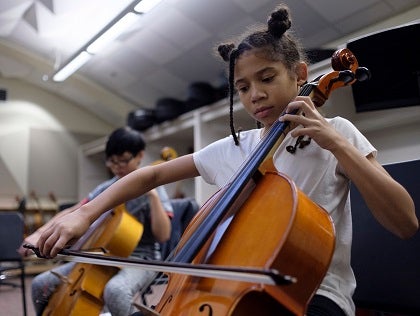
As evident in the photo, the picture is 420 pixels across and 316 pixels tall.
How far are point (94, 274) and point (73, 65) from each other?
3.37 m

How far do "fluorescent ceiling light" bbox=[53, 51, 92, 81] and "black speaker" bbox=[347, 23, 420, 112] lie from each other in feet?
9.40

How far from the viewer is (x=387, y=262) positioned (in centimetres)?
117

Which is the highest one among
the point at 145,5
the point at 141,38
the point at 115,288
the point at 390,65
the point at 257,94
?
the point at 141,38

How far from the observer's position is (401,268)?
115 centimetres

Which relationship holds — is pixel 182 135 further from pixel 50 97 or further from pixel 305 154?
pixel 305 154

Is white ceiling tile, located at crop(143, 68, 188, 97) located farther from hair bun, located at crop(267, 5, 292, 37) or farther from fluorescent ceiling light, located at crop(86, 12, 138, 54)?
hair bun, located at crop(267, 5, 292, 37)

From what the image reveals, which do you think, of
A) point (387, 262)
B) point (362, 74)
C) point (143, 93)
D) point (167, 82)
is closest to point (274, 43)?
point (362, 74)

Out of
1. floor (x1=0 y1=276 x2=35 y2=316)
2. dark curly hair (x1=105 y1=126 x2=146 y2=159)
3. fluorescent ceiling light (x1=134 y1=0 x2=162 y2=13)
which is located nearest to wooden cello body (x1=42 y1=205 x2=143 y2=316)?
dark curly hair (x1=105 y1=126 x2=146 y2=159)

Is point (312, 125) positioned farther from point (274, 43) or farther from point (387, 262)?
point (387, 262)

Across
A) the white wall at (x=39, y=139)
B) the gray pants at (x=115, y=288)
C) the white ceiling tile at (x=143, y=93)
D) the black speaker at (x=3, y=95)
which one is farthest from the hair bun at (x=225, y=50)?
the black speaker at (x=3, y=95)

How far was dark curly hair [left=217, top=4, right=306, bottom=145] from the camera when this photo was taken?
91cm

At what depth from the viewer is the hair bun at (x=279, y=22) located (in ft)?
3.01

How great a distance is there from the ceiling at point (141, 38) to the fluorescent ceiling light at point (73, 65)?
0.20m

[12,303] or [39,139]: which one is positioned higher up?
[39,139]
